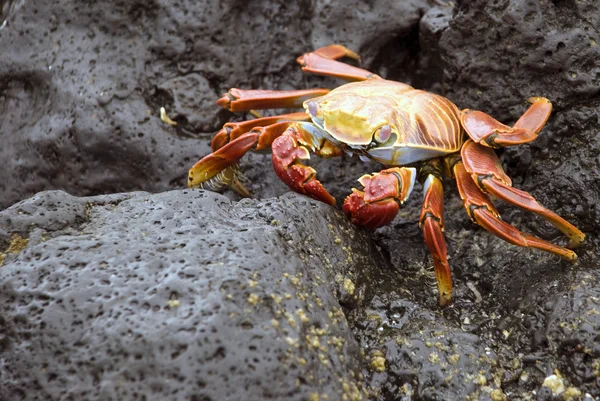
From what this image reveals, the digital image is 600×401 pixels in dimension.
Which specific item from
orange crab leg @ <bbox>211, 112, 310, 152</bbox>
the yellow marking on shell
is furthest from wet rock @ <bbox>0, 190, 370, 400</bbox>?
orange crab leg @ <bbox>211, 112, 310, 152</bbox>

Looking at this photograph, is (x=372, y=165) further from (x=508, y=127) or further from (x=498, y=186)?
(x=498, y=186)

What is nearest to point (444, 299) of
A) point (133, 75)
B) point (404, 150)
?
point (404, 150)

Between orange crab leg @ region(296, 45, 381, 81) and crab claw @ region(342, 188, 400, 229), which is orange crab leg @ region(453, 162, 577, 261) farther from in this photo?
orange crab leg @ region(296, 45, 381, 81)

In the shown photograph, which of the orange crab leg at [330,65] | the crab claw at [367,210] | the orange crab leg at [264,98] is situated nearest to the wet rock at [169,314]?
the crab claw at [367,210]

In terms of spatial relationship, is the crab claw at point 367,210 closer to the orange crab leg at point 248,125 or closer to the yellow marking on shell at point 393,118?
the yellow marking on shell at point 393,118

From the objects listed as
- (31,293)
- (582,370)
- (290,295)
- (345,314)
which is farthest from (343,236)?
(31,293)

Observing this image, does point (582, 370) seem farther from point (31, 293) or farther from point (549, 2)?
point (31, 293)

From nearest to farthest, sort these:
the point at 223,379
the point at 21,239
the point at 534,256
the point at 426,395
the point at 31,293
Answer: the point at 223,379, the point at 31,293, the point at 426,395, the point at 21,239, the point at 534,256
